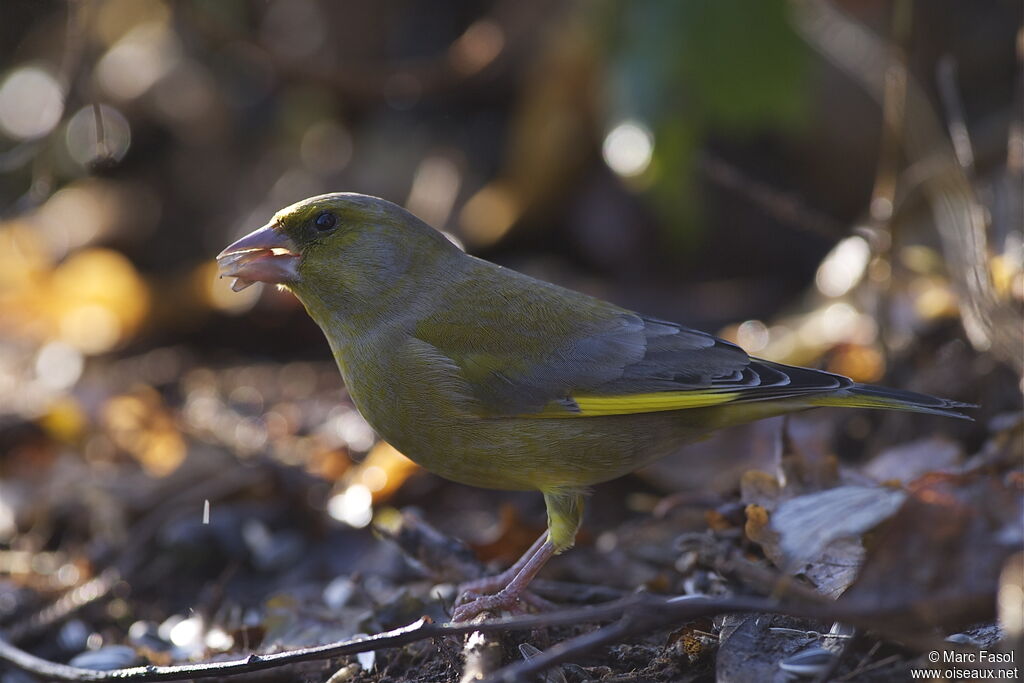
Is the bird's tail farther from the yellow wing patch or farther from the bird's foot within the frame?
the bird's foot

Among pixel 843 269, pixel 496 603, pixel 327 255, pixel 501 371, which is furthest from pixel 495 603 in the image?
pixel 843 269

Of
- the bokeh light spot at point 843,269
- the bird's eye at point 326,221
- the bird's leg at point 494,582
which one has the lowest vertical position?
the bird's leg at point 494,582

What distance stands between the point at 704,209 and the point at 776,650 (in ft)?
15.5

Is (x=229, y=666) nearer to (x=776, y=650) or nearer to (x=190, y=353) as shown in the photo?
(x=776, y=650)

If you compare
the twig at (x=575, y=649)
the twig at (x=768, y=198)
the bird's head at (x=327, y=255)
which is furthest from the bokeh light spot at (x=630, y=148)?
the twig at (x=575, y=649)

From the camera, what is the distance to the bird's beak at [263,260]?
A: 3242 mm

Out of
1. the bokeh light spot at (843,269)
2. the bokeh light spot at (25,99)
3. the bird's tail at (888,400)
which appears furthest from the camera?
the bokeh light spot at (25,99)

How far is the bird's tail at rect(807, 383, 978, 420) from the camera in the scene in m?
2.92

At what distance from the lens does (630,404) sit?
3.19 m

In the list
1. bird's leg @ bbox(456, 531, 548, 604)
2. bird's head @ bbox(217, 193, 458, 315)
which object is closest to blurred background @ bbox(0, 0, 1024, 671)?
bird's leg @ bbox(456, 531, 548, 604)

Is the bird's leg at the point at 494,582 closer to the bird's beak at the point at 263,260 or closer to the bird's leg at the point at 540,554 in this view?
the bird's leg at the point at 540,554

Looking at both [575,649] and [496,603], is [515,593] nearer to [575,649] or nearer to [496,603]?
[496,603]

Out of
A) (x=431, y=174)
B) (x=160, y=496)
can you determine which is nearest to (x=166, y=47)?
(x=431, y=174)

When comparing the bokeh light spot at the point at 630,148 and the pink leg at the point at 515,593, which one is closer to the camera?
the pink leg at the point at 515,593
